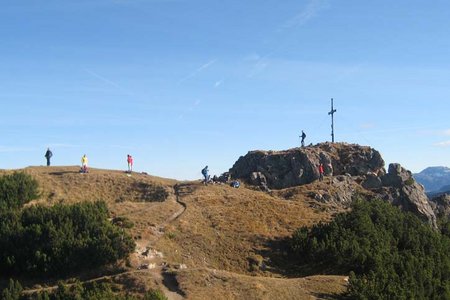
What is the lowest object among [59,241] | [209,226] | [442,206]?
[59,241]

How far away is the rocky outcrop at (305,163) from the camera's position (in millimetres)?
60875

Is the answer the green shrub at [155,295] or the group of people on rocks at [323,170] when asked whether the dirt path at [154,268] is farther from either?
the group of people on rocks at [323,170]

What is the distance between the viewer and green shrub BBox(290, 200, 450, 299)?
33.3 meters

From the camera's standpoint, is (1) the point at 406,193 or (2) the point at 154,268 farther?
(1) the point at 406,193

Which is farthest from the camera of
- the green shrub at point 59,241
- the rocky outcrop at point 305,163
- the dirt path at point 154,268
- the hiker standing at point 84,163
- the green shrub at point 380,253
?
the rocky outcrop at point 305,163

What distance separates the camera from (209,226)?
42.2m

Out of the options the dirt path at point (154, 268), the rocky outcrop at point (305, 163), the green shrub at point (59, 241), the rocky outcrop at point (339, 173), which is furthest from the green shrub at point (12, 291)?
the rocky outcrop at point (305, 163)

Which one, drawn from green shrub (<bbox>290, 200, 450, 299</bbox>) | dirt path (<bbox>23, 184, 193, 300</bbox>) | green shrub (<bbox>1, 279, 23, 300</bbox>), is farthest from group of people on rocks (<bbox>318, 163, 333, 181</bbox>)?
green shrub (<bbox>1, 279, 23, 300</bbox>)

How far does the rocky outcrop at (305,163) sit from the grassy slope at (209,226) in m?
4.73

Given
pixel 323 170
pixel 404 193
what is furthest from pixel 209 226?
pixel 404 193

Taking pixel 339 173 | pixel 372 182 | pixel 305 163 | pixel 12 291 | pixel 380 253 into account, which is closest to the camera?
pixel 12 291

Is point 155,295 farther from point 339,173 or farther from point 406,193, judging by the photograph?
point 339,173

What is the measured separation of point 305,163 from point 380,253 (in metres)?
24.0

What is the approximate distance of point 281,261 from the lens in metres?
39.5
